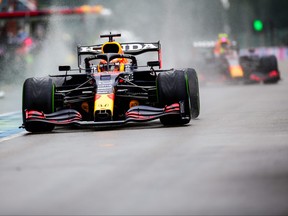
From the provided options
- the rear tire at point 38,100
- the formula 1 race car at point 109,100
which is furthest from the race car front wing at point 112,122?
the rear tire at point 38,100

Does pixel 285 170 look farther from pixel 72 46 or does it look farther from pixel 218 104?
pixel 72 46

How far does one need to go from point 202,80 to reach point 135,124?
61.9 ft

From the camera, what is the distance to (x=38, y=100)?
→ 1537 centimetres

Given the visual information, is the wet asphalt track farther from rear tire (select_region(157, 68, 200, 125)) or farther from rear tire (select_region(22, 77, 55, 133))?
rear tire (select_region(22, 77, 55, 133))

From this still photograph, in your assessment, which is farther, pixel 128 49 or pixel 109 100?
pixel 128 49

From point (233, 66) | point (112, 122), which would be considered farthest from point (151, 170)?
point (233, 66)

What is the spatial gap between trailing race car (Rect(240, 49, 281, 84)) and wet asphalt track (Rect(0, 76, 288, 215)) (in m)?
17.3

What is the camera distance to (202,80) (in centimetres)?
3503

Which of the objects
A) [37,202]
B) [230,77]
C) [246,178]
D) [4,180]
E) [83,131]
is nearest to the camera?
[37,202]

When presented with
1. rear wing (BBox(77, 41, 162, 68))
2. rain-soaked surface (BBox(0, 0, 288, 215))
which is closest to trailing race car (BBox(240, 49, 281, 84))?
rain-soaked surface (BBox(0, 0, 288, 215))

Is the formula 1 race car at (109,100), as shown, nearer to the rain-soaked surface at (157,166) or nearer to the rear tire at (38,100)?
the rear tire at (38,100)

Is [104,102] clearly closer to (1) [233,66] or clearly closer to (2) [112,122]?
(2) [112,122]

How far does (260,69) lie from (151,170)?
24.2 metres

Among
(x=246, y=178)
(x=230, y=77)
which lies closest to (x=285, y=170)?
(x=246, y=178)
